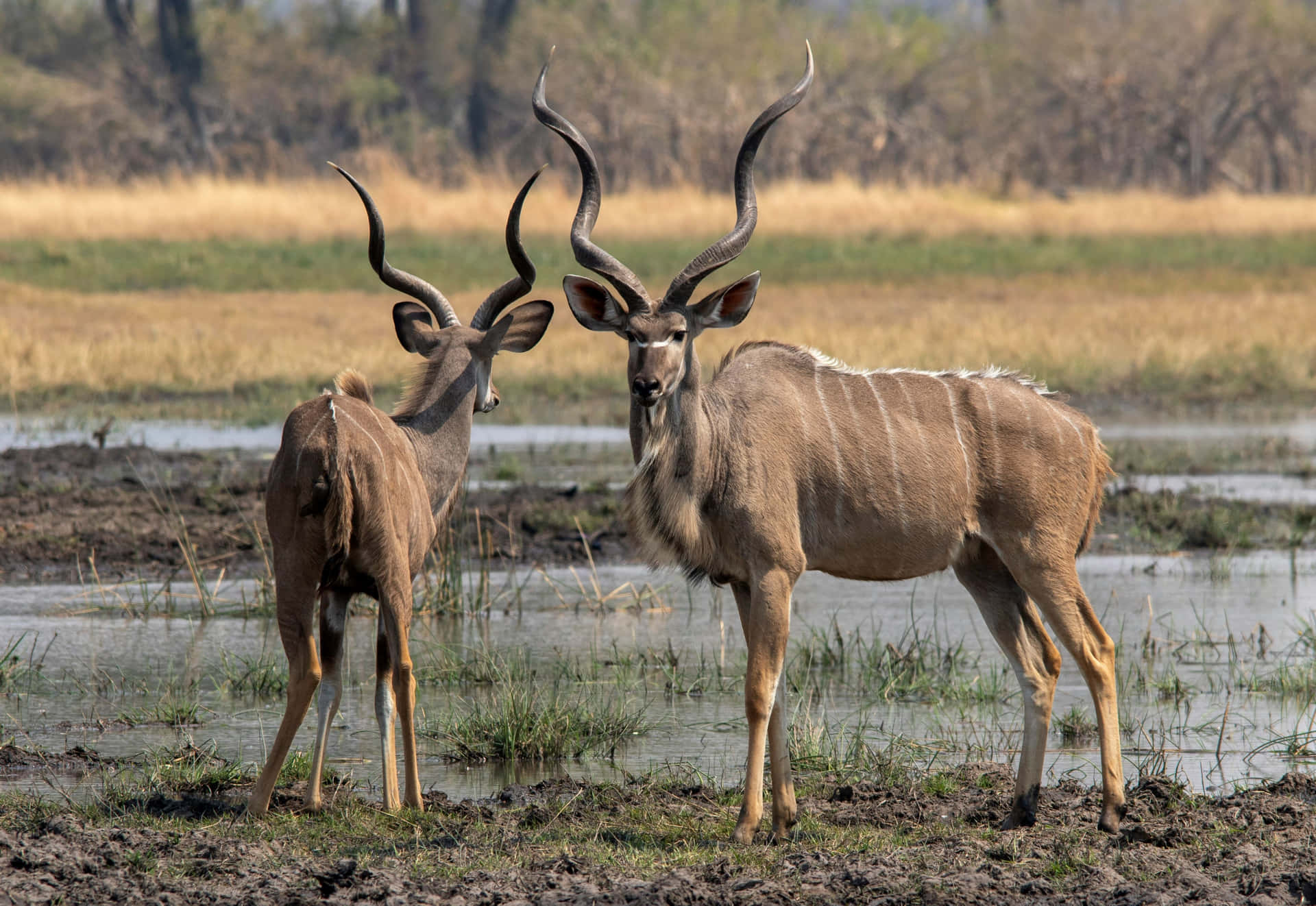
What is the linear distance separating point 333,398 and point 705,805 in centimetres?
176

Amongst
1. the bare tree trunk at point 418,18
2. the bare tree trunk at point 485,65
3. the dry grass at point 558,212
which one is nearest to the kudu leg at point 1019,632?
the dry grass at point 558,212

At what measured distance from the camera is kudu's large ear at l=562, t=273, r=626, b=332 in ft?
17.9

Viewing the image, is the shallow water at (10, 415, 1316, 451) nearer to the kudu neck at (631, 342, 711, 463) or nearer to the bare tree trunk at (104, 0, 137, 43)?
the kudu neck at (631, 342, 711, 463)

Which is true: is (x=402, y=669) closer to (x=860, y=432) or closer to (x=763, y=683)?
(x=763, y=683)

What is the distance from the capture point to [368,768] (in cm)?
623

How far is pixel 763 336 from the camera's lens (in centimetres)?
1805

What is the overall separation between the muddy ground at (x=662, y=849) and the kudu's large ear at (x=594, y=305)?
1.49 m

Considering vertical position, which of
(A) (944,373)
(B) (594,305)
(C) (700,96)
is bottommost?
(A) (944,373)

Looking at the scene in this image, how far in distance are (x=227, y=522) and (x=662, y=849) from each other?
19.1 feet

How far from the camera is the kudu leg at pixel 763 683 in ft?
17.3

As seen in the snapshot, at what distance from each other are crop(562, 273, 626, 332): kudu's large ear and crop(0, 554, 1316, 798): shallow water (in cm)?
162

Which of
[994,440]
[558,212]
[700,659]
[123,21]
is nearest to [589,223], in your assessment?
[994,440]

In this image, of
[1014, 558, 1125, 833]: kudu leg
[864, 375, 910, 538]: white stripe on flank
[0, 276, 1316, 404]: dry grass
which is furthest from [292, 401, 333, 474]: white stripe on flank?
[0, 276, 1316, 404]: dry grass

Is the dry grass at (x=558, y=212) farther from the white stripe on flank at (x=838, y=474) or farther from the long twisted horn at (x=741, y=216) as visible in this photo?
the white stripe on flank at (x=838, y=474)
